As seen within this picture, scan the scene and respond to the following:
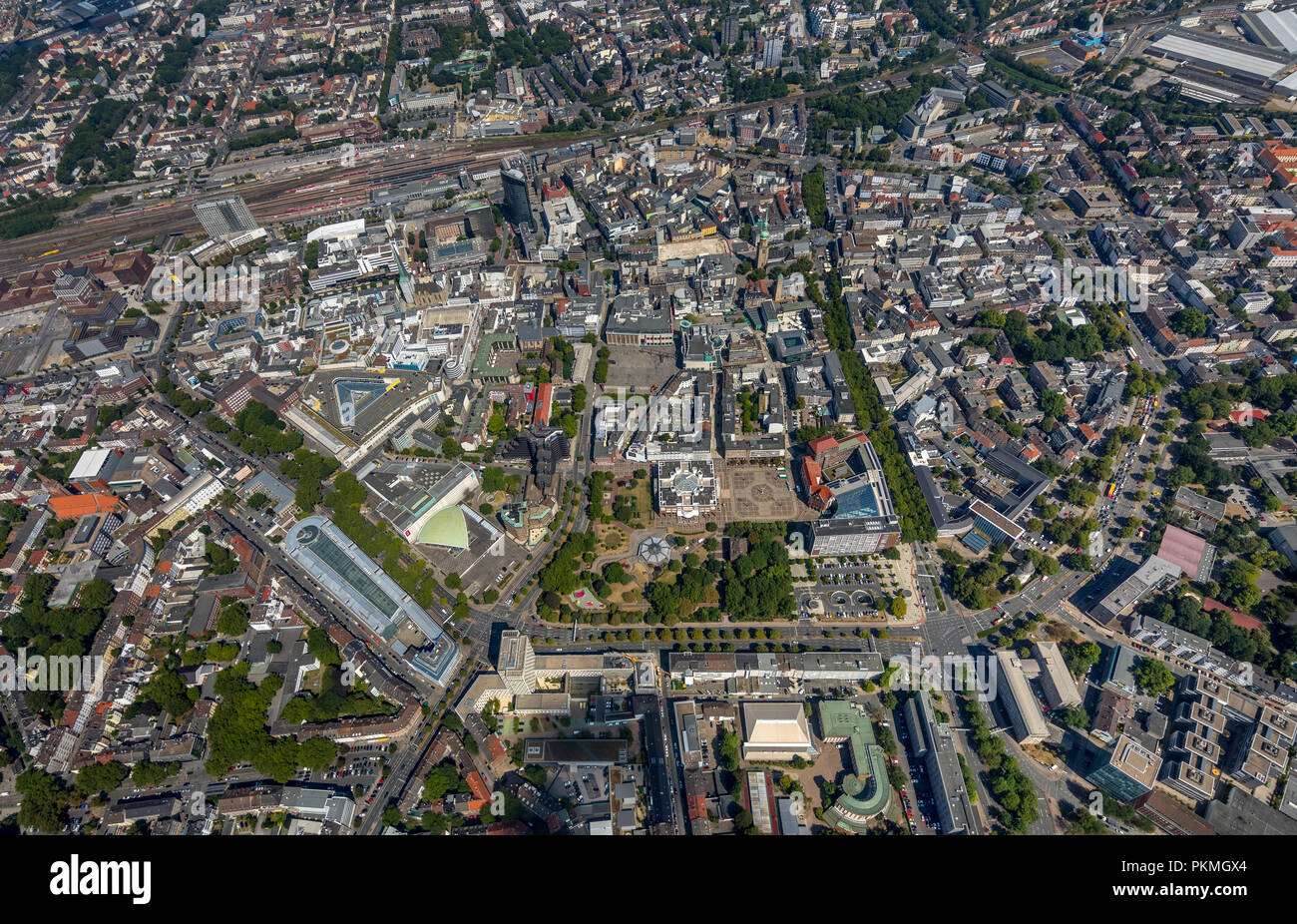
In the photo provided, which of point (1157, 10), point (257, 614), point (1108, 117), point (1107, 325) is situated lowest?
point (257, 614)

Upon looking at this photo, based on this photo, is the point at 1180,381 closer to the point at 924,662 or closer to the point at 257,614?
the point at 924,662

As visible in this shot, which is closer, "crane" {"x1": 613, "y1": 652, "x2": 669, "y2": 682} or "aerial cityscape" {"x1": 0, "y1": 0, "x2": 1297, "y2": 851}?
"aerial cityscape" {"x1": 0, "y1": 0, "x2": 1297, "y2": 851}

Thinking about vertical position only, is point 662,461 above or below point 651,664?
above

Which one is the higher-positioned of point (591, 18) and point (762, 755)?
point (591, 18)

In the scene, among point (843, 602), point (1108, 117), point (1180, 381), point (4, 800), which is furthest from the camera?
point (1108, 117)

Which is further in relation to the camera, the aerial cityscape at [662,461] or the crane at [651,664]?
the crane at [651,664]

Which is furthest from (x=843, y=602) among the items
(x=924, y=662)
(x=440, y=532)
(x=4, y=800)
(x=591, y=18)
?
(x=591, y=18)

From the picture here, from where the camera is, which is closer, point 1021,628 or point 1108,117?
point 1021,628

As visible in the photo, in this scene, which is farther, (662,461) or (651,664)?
(662,461)
